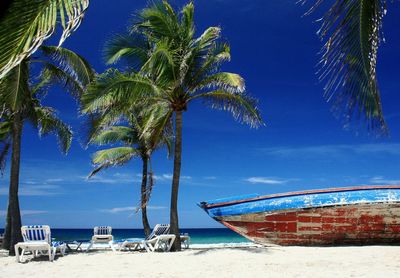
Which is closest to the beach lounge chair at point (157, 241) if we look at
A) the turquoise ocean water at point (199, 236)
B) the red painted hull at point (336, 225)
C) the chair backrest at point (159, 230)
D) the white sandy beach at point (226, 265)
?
the chair backrest at point (159, 230)

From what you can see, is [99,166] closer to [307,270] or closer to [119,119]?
[119,119]

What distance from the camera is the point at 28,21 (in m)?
2.98

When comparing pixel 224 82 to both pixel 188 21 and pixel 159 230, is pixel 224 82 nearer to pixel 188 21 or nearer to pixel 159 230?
pixel 188 21

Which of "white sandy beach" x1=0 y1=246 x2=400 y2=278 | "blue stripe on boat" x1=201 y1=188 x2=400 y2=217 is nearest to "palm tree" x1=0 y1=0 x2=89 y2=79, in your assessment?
"white sandy beach" x1=0 y1=246 x2=400 y2=278

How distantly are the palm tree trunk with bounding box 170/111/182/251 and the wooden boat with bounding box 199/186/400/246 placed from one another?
10.1 feet

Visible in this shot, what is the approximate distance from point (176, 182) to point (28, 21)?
10886mm

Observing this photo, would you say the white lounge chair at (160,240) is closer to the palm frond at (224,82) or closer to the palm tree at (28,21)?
the palm frond at (224,82)

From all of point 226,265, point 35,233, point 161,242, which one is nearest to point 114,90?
point 35,233

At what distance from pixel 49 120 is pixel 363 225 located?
12.2m

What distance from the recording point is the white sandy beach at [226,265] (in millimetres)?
8180

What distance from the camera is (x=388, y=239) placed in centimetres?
1435

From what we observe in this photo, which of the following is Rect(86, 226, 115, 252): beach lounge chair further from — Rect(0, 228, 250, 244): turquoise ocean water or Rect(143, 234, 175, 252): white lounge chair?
Rect(0, 228, 250, 244): turquoise ocean water

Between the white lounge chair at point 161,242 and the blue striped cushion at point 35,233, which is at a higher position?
the blue striped cushion at point 35,233

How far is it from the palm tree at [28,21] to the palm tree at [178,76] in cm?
951
